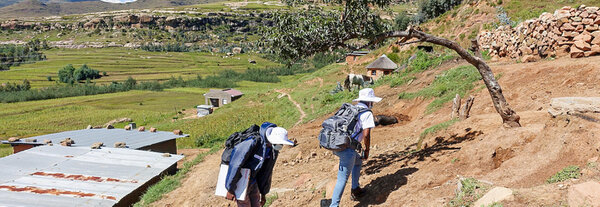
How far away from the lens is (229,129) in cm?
3572

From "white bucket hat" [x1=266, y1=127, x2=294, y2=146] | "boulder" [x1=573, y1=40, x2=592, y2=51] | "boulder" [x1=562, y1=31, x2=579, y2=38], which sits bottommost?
"white bucket hat" [x1=266, y1=127, x2=294, y2=146]

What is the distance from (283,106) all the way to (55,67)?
409 feet

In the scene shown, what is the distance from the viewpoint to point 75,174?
42.2ft

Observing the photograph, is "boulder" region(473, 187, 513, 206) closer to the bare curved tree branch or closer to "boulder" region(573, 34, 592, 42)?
the bare curved tree branch

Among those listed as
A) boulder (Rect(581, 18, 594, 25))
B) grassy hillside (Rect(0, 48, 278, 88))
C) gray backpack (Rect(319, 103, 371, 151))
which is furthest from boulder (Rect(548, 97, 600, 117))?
grassy hillside (Rect(0, 48, 278, 88))

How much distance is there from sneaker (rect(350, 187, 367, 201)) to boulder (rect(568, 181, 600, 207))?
306cm

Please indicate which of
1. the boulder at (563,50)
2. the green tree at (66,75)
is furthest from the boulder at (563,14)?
the green tree at (66,75)

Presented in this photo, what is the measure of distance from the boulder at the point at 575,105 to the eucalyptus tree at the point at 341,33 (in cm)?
90

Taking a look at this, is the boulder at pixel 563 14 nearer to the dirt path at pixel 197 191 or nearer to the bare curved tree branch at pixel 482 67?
the bare curved tree branch at pixel 482 67

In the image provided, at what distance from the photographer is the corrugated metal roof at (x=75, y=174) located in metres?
10.7

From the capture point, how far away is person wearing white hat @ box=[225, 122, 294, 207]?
489 cm

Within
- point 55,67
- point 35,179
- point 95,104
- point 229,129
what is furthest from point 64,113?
point 55,67

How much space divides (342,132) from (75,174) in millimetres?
11668

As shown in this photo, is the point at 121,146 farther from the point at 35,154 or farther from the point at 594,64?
the point at 594,64
